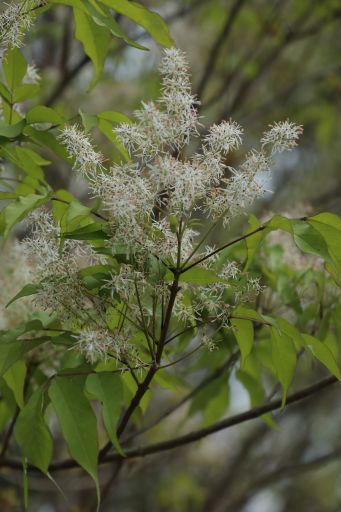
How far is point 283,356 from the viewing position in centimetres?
150

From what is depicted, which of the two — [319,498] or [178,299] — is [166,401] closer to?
[319,498]

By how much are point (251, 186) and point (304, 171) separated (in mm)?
5199

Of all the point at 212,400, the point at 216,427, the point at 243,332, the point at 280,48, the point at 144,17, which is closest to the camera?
the point at 243,332

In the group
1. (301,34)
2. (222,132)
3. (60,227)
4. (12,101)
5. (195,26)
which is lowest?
(60,227)

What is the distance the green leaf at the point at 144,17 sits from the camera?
157 cm

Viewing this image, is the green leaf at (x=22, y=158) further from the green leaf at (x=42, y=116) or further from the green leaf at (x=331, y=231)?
the green leaf at (x=331, y=231)

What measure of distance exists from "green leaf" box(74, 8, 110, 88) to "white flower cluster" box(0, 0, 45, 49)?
0.15 meters

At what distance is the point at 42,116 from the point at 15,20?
180mm

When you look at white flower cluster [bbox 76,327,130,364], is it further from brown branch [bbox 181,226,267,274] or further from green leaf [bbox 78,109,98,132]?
green leaf [bbox 78,109,98,132]

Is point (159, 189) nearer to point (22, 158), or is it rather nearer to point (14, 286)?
point (22, 158)

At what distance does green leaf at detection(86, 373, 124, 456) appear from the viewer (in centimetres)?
136

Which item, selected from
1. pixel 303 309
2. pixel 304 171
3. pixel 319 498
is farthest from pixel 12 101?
pixel 319 498

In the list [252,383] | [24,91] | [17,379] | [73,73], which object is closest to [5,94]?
[24,91]

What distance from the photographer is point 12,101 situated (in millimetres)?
1654
